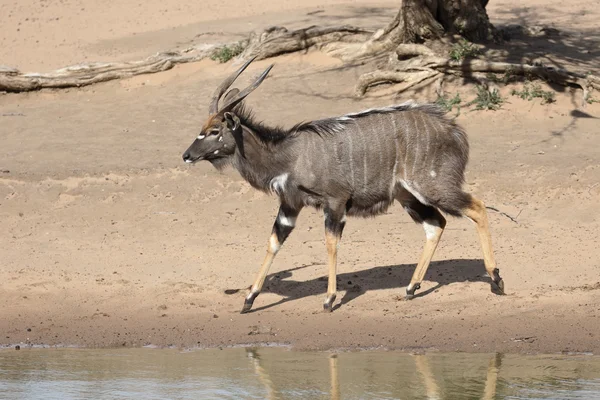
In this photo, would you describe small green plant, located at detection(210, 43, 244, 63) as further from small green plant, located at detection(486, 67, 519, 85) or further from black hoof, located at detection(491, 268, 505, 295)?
black hoof, located at detection(491, 268, 505, 295)

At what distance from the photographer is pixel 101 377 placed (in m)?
7.89

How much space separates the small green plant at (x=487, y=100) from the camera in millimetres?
13797

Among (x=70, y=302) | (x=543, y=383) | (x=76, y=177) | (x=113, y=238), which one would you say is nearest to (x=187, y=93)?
(x=76, y=177)

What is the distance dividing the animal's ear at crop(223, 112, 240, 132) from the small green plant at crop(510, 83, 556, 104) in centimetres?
561

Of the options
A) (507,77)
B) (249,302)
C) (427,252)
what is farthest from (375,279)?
(507,77)

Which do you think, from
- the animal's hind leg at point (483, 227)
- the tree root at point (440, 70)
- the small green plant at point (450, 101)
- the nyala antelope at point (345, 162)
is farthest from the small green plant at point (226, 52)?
the animal's hind leg at point (483, 227)

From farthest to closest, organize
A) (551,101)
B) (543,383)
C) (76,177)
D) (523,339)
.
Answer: (551,101), (76,177), (523,339), (543,383)

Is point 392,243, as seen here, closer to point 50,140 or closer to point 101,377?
point 101,377

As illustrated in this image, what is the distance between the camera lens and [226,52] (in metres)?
16.4

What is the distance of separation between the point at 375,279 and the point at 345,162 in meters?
1.35

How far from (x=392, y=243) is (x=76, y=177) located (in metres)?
3.76

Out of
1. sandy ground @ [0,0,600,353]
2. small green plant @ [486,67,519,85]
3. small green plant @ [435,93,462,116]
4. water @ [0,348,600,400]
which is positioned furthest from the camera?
small green plant @ [486,67,519,85]

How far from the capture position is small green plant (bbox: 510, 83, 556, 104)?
13711mm

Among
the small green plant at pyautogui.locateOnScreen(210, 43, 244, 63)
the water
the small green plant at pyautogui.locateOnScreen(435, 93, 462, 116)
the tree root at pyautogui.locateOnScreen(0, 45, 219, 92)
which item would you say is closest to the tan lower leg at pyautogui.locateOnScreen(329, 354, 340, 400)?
the water
